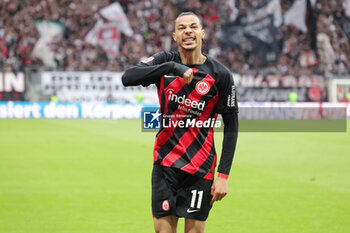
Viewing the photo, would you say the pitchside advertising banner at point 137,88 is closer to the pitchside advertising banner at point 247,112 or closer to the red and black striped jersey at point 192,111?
the pitchside advertising banner at point 247,112

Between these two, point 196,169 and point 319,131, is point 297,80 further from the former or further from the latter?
point 196,169

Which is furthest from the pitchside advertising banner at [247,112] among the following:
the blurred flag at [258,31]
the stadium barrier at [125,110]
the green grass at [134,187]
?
the green grass at [134,187]

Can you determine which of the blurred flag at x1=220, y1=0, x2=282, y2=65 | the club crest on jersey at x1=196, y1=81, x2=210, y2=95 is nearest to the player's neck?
the club crest on jersey at x1=196, y1=81, x2=210, y2=95

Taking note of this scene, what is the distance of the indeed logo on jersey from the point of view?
13.6 ft

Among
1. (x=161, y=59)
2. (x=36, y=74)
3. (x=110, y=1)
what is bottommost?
(x=36, y=74)

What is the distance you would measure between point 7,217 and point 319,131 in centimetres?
1672

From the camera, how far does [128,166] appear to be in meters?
11.8

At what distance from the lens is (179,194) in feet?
13.6

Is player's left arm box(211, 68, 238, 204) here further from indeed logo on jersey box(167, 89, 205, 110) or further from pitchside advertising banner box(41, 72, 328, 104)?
pitchside advertising banner box(41, 72, 328, 104)

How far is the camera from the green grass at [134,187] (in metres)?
7.02

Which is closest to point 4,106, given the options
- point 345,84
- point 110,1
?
point 110,1

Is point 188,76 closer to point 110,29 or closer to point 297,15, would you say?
point 110,29

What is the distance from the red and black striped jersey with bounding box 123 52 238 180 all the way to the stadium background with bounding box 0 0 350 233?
275 centimetres

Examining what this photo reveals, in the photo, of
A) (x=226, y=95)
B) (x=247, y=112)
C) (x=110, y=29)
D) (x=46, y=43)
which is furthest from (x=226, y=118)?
(x=110, y=29)
